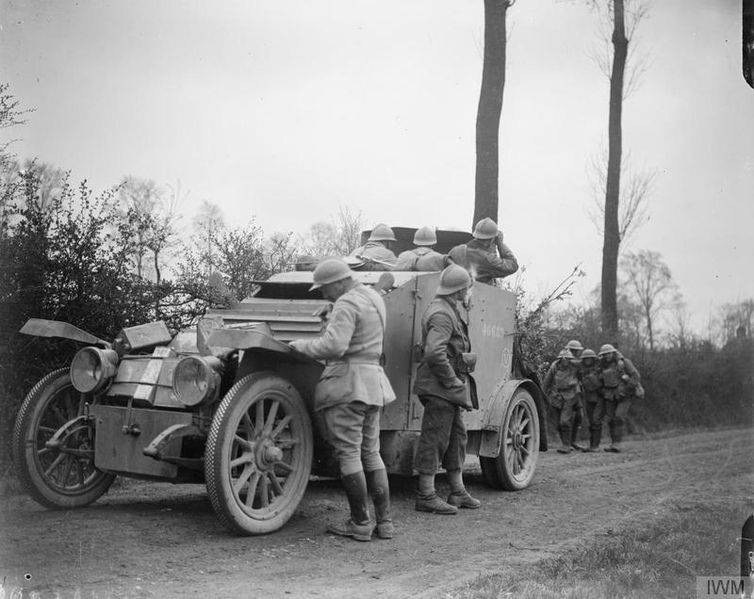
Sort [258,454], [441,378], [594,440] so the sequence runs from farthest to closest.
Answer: [594,440] < [441,378] < [258,454]

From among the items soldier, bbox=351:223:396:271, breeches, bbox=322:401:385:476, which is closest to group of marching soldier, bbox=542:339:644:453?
soldier, bbox=351:223:396:271

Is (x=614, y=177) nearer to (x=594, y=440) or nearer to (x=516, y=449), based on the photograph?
(x=594, y=440)

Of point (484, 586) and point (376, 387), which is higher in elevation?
point (376, 387)

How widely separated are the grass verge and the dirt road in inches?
7.6

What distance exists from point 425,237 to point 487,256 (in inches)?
24.4

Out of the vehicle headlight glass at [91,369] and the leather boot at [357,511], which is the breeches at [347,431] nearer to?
the leather boot at [357,511]

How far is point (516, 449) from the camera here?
8.90 m

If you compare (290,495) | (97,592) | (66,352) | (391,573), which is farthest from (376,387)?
(66,352)

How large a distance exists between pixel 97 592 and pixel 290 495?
5.83 feet

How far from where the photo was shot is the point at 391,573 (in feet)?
17.6

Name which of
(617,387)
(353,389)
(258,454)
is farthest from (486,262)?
(617,387)

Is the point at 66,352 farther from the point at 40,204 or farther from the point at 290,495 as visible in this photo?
the point at 290,495

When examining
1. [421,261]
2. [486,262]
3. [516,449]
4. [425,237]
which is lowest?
[516,449]

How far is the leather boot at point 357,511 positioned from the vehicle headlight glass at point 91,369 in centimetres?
182
